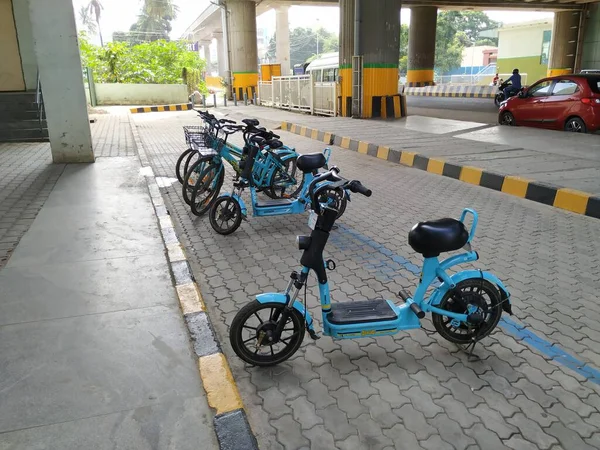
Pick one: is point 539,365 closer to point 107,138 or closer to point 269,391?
point 269,391

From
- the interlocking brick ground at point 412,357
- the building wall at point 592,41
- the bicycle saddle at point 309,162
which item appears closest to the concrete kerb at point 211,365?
Result: the interlocking brick ground at point 412,357

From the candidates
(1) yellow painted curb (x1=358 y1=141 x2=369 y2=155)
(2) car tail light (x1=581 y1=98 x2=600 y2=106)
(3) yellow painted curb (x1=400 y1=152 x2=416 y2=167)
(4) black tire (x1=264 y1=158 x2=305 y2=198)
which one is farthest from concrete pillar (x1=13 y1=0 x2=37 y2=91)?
(2) car tail light (x1=581 y1=98 x2=600 y2=106)

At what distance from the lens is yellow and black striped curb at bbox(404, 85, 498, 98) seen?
26.8 m

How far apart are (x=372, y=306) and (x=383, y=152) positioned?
7.21 m

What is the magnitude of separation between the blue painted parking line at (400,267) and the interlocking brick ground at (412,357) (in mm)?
25

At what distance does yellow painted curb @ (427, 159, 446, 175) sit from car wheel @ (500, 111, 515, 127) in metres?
5.84

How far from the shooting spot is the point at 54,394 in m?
2.53

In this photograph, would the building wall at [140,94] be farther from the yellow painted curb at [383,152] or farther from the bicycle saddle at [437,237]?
the bicycle saddle at [437,237]

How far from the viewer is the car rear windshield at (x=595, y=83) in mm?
10695

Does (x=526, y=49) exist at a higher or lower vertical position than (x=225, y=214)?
higher

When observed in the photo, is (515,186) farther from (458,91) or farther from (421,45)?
(421,45)

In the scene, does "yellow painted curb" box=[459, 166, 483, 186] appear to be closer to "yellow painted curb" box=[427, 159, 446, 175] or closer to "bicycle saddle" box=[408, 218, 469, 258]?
"yellow painted curb" box=[427, 159, 446, 175]

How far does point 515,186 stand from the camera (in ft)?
22.5

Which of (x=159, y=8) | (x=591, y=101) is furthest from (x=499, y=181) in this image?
(x=159, y=8)
